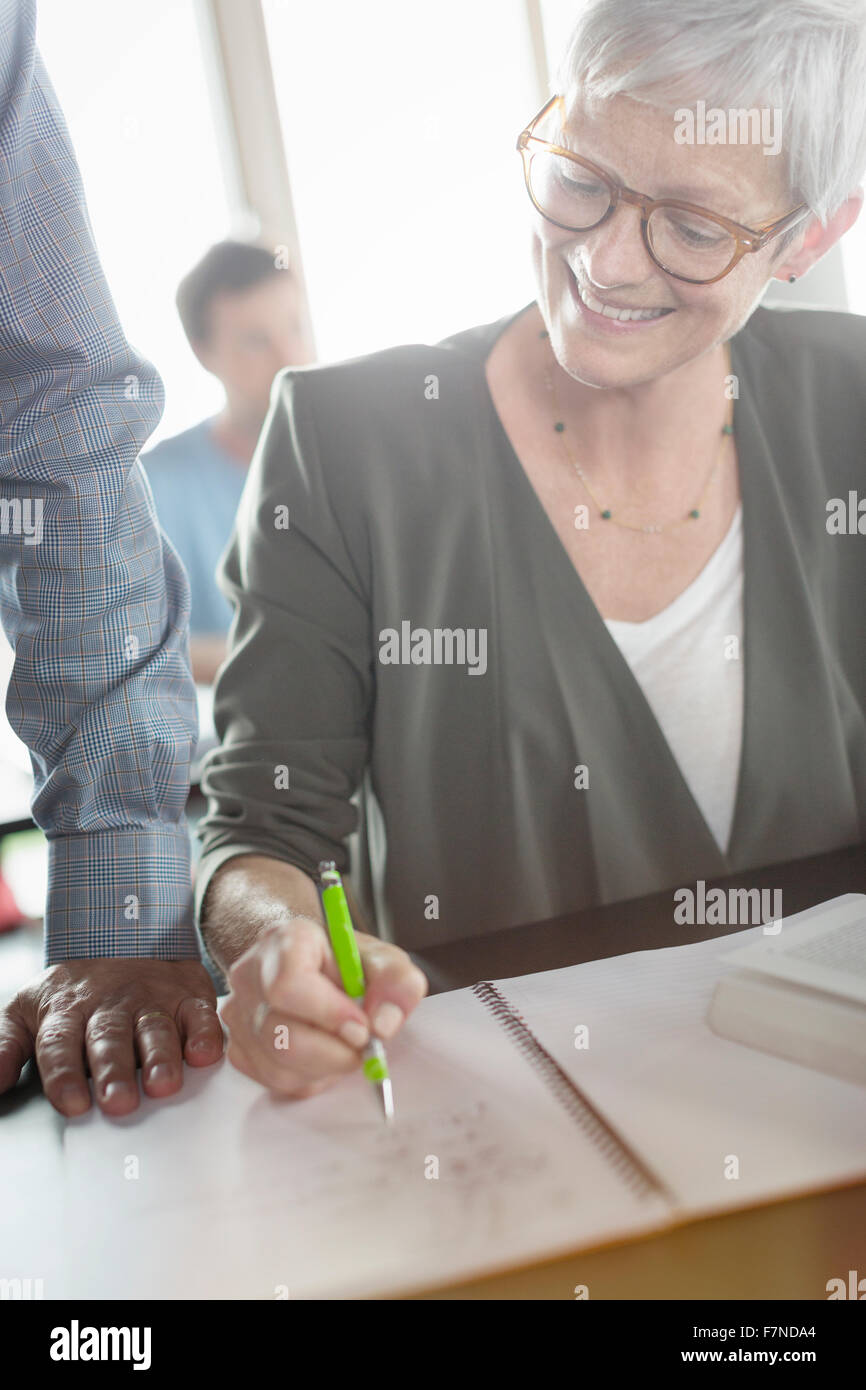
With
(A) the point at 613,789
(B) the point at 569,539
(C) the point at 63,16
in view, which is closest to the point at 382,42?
(C) the point at 63,16

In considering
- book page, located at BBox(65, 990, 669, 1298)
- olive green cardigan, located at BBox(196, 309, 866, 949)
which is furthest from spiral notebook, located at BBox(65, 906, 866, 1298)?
olive green cardigan, located at BBox(196, 309, 866, 949)

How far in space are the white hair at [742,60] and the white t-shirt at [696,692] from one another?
17.9 inches

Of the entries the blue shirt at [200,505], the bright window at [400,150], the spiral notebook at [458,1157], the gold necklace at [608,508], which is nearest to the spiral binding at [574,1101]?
the spiral notebook at [458,1157]

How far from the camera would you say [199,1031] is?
2.53 feet

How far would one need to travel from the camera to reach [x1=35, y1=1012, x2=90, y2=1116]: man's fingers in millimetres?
719

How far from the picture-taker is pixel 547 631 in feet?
3.89

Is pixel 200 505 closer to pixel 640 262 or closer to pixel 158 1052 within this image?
pixel 640 262

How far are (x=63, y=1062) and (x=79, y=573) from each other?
0.41 metres

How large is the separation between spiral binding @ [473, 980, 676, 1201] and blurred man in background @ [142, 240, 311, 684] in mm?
2237

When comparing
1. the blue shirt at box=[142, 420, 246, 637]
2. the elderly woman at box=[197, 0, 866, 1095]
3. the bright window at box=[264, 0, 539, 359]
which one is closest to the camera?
the elderly woman at box=[197, 0, 866, 1095]

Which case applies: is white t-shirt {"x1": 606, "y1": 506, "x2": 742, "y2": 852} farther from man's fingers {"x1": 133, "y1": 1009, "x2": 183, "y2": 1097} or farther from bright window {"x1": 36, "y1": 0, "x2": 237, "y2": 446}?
bright window {"x1": 36, "y1": 0, "x2": 237, "y2": 446}

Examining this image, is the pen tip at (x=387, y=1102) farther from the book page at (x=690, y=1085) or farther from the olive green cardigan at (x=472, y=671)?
the olive green cardigan at (x=472, y=671)

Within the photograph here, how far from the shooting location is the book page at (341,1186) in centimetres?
56
